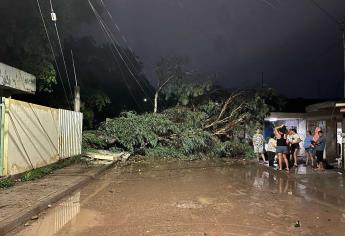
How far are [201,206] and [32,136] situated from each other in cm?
593

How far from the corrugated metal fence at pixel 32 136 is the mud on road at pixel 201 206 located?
187 cm

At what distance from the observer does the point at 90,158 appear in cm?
1747

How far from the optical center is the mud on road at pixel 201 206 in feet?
21.7

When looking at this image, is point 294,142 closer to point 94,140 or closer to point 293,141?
point 293,141

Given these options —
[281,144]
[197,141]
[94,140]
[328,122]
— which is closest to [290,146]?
[281,144]

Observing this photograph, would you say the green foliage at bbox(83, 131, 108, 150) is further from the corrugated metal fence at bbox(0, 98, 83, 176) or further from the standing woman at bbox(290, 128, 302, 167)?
the standing woman at bbox(290, 128, 302, 167)

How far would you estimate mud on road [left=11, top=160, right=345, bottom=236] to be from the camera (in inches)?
261

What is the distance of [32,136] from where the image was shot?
11789 mm

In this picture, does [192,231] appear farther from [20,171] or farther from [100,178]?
[100,178]

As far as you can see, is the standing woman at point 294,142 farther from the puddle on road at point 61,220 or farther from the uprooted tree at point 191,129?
the puddle on road at point 61,220

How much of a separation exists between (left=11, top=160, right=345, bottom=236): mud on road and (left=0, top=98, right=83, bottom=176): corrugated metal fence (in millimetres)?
1868

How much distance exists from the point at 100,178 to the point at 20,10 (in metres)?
8.06

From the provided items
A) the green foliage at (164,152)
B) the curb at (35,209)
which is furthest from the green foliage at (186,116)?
the curb at (35,209)

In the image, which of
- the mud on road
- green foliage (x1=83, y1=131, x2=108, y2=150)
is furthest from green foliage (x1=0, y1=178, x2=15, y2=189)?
green foliage (x1=83, y1=131, x2=108, y2=150)
